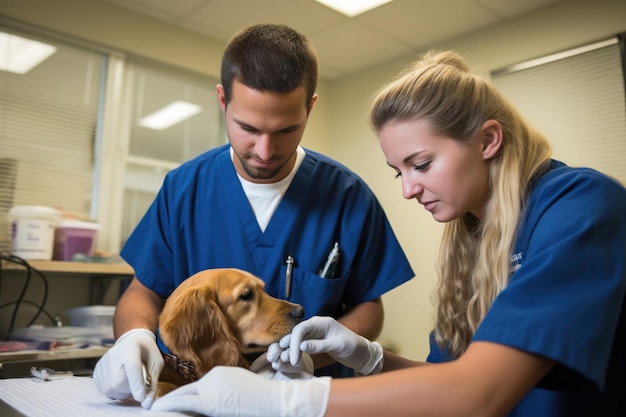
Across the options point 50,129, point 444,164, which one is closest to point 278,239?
point 444,164

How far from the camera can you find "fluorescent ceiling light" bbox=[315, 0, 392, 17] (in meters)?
3.22

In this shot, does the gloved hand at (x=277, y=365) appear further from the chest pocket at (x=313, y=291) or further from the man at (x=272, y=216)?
the chest pocket at (x=313, y=291)

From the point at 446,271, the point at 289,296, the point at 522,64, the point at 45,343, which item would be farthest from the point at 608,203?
the point at 522,64

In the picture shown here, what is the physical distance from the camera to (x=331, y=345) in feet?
3.50

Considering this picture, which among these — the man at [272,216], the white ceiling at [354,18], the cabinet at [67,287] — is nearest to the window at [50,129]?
the cabinet at [67,287]

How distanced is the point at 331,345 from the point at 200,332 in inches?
12.0

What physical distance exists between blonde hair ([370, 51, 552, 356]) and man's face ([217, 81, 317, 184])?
22cm

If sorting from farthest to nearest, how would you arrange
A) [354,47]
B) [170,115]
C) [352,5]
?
[354,47]
[170,115]
[352,5]

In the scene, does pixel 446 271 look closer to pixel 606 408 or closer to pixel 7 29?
pixel 606 408

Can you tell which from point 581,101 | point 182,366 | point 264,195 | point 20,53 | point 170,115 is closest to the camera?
point 182,366

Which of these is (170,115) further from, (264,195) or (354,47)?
(264,195)

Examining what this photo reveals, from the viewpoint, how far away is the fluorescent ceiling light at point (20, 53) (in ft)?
9.65

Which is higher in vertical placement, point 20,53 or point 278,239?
point 20,53

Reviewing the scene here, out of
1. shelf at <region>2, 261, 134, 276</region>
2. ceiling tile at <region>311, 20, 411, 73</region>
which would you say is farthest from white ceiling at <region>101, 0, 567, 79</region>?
shelf at <region>2, 261, 134, 276</region>
